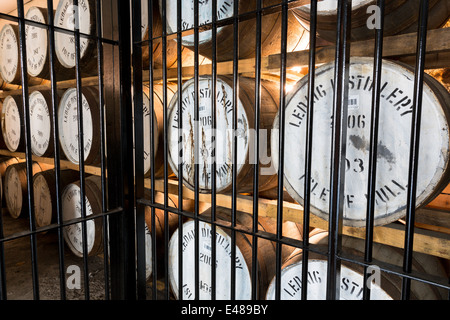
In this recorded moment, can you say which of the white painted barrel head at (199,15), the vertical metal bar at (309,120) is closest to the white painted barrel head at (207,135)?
the white painted barrel head at (199,15)

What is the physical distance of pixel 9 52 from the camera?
2.49 metres

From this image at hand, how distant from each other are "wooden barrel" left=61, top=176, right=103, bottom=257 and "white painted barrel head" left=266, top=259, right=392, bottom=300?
127 centimetres

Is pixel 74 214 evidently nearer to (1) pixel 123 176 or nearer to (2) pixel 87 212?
(2) pixel 87 212

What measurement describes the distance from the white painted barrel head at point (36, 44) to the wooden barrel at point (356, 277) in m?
2.11

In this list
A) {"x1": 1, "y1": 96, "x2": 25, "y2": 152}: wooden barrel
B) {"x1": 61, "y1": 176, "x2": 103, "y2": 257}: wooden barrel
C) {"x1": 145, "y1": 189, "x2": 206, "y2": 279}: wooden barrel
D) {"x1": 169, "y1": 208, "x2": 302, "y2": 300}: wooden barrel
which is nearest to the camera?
{"x1": 169, "y1": 208, "x2": 302, "y2": 300}: wooden barrel

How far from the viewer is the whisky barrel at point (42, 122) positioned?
2162 mm

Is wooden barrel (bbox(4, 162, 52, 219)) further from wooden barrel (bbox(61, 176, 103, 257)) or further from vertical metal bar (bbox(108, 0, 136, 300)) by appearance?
vertical metal bar (bbox(108, 0, 136, 300))

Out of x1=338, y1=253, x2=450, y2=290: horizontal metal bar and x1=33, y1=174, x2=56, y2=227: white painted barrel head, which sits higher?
x1=338, y1=253, x2=450, y2=290: horizontal metal bar

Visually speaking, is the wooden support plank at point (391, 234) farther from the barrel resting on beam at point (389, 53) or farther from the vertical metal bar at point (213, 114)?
the barrel resting on beam at point (389, 53)

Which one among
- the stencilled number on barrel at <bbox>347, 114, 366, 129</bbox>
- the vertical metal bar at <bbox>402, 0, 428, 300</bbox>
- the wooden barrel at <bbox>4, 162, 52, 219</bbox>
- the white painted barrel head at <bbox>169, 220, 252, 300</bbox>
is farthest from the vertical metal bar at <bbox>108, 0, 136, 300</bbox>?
the wooden barrel at <bbox>4, 162, 52, 219</bbox>

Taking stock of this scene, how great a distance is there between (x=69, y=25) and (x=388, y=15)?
176cm

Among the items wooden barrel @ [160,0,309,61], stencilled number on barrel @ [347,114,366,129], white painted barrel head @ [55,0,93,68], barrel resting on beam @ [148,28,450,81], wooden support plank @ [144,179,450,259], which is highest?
white painted barrel head @ [55,0,93,68]

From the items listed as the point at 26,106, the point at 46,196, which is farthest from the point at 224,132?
the point at 46,196

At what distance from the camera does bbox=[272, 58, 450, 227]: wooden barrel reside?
89 centimetres
